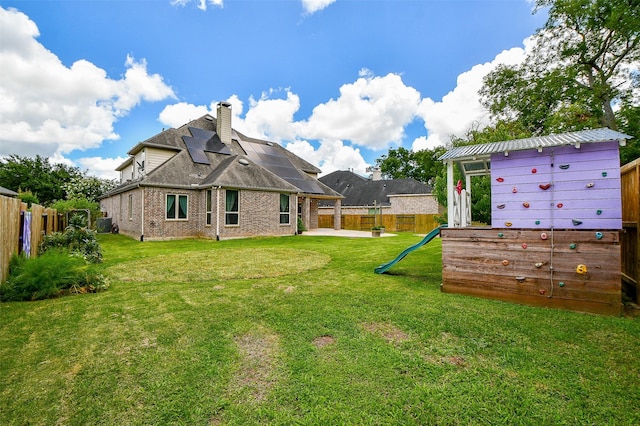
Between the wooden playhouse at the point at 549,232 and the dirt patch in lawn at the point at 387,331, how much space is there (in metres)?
2.38

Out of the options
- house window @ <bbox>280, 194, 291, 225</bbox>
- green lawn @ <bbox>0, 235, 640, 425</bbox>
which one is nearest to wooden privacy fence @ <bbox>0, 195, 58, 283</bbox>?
green lawn @ <bbox>0, 235, 640, 425</bbox>

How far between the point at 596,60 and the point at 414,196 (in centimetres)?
1558

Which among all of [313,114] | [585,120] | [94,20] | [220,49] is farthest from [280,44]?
[585,120]

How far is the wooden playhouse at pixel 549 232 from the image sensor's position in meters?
4.60

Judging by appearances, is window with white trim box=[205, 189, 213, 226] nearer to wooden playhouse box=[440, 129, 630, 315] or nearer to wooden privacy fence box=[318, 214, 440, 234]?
wooden playhouse box=[440, 129, 630, 315]

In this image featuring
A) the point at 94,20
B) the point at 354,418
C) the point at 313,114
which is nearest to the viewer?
the point at 354,418

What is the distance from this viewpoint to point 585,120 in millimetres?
14664

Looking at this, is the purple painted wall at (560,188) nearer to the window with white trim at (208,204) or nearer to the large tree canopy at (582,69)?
the large tree canopy at (582,69)

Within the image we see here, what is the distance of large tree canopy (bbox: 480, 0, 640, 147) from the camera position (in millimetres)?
14406

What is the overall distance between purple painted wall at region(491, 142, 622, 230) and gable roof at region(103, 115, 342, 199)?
12.8 metres

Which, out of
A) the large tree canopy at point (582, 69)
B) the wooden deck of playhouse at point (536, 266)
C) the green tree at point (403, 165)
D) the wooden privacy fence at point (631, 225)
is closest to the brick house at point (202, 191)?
the wooden deck of playhouse at point (536, 266)

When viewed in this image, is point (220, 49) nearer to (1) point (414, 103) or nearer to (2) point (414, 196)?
(1) point (414, 103)

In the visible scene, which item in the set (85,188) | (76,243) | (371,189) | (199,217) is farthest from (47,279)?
(85,188)

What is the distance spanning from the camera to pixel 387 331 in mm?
3797
